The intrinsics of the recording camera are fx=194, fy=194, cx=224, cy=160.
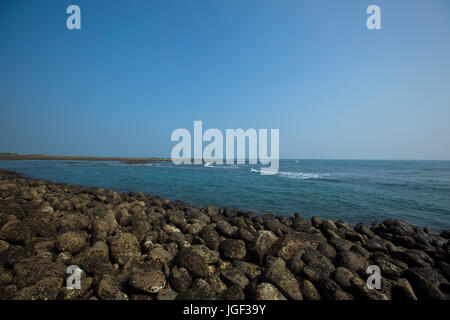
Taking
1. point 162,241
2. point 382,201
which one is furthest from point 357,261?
point 382,201

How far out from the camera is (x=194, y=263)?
3.93m

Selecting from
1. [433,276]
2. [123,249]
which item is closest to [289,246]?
[433,276]

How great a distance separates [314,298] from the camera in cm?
350

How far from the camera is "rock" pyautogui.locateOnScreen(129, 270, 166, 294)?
3240mm

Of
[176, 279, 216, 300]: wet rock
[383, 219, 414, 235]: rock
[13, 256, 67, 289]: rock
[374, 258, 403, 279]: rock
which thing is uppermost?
[13, 256, 67, 289]: rock

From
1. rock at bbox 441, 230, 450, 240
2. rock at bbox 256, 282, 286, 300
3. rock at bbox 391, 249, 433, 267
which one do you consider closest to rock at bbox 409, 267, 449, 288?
rock at bbox 391, 249, 433, 267

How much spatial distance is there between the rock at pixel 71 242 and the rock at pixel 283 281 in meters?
4.16

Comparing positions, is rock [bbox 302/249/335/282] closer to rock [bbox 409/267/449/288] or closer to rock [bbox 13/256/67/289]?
rock [bbox 409/267/449/288]

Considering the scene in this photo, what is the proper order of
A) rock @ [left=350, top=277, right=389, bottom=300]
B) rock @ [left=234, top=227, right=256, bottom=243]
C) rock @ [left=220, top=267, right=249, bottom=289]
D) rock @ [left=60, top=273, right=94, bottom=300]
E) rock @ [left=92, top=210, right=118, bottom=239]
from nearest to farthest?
rock @ [left=60, top=273, right=94, bottom=300]
rock @ [left=350, top=277, right=389, bottom=300]
rock @ [left=220, top=267, right=249, bottom=289]
rock @ [left=92, top=210, right=118, bottom=239]
rock @ [left=234, top=227, right=256, bottom=243]

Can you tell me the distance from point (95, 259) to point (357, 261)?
5.79 metres

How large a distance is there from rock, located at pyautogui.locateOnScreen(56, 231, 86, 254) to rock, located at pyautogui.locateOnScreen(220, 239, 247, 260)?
3299 mm

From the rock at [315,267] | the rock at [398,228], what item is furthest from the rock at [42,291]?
the rock at [398,228]

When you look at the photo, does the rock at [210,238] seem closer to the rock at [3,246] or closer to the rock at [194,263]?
the rock at [194,263]
